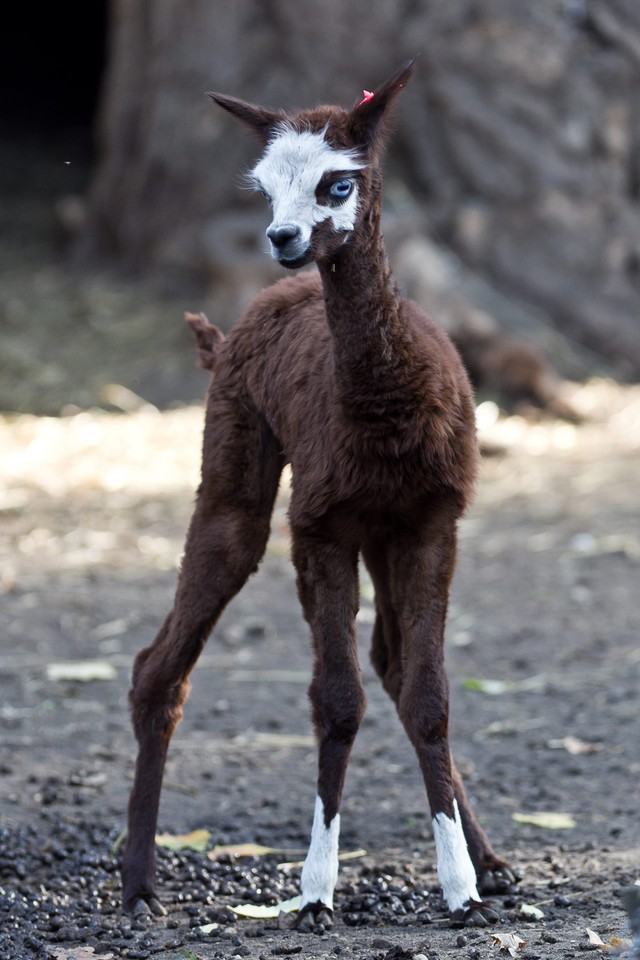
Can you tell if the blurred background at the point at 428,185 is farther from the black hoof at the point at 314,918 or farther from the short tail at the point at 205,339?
the black hoof at the point at 314,918

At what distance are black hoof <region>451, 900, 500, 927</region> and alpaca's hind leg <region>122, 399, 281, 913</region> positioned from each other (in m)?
1.01

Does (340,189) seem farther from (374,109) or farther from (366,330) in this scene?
(366,330)

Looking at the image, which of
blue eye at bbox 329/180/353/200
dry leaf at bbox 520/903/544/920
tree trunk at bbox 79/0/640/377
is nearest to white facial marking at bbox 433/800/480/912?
dry leaf at bbox 520/903/544/920

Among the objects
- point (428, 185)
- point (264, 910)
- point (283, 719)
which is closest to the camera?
point (264, 910)

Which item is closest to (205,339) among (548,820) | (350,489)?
(350,489)

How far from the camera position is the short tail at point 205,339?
4578 millimetres

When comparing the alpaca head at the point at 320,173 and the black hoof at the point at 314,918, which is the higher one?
the alpaca head at the point at 320,173

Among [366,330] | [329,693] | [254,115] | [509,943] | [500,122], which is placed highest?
[500,122]

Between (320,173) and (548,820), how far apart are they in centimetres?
254

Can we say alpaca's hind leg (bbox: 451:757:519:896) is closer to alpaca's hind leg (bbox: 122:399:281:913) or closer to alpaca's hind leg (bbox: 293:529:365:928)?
alpaca's hind leg (bbox: 293:529:365:928)

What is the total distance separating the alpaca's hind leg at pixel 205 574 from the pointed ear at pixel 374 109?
3.29ft

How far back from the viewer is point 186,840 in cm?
469

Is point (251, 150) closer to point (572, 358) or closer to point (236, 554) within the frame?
point (572, 358)

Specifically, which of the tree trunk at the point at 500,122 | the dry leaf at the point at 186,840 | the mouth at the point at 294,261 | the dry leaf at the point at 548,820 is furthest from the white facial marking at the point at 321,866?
the tree trunk at the point at 500,122
